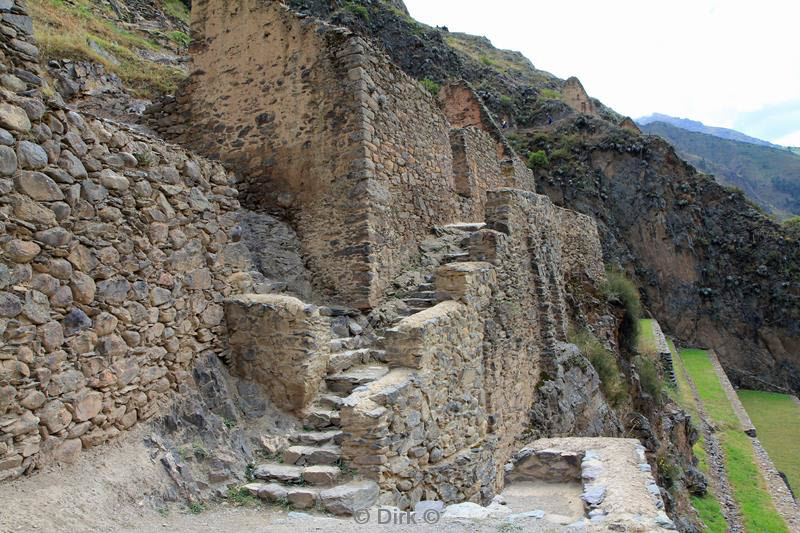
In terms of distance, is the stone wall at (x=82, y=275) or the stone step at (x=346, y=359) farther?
the stone step at (x=346, y=359)

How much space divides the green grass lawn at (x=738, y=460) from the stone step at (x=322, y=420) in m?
16.7

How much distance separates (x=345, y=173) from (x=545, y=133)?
33620mm

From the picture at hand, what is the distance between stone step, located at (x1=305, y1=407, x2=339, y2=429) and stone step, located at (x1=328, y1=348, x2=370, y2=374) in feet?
2.25

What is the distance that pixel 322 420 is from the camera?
600 centimetres

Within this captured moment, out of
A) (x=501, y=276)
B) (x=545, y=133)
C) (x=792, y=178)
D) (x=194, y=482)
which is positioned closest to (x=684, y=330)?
(x=545, y=133)

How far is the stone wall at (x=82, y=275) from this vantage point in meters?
4.16

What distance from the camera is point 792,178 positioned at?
106875 millimetres


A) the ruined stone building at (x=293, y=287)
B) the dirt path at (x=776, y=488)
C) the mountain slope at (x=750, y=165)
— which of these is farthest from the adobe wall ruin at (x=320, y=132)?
the mountain slope at (x=750, y=165)

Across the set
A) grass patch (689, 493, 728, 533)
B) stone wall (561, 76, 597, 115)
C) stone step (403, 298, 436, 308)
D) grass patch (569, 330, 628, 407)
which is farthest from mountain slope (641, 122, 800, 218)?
stone step (403, 298, 436, 308)

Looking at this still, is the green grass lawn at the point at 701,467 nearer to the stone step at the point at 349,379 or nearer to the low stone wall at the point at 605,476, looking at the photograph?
the low stone wall at the point at 605,476

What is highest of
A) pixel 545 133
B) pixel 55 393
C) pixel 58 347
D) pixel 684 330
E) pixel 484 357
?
pixel 545 133

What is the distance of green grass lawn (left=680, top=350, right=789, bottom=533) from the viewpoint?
16.9m

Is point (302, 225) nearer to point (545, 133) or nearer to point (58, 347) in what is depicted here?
point (58, 347)

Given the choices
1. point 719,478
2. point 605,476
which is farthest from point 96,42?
point 719,478
